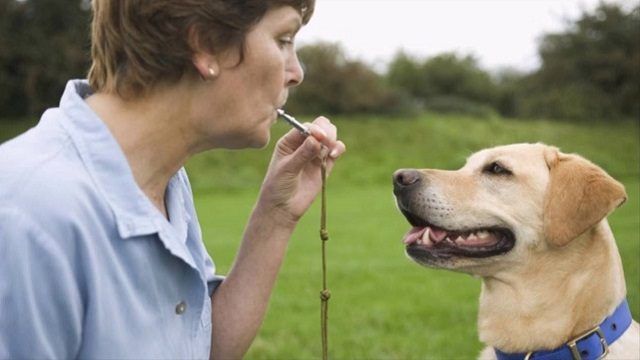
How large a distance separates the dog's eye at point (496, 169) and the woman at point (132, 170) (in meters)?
1.58

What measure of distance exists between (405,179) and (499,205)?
0.45 metres

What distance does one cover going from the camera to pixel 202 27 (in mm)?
2096

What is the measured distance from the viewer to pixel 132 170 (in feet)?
7.28

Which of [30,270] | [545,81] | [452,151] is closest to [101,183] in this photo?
[30,270]

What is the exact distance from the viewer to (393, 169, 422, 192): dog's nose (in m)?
3.61

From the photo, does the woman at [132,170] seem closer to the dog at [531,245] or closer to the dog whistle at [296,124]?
the dog whistle at [296,124]

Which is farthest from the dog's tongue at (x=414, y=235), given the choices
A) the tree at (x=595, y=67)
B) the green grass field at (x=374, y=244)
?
the tree at (x=595, y=67)

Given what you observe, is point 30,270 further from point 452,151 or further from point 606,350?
point 452,151

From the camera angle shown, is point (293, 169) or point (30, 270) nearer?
point (30, 270)

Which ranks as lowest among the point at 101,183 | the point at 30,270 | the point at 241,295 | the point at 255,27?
the point at 241,295

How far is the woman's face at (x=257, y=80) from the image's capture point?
2.19 m

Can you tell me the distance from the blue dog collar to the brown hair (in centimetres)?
179

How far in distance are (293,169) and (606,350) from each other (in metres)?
1.40

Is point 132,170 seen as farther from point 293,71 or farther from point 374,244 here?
point 374,244
